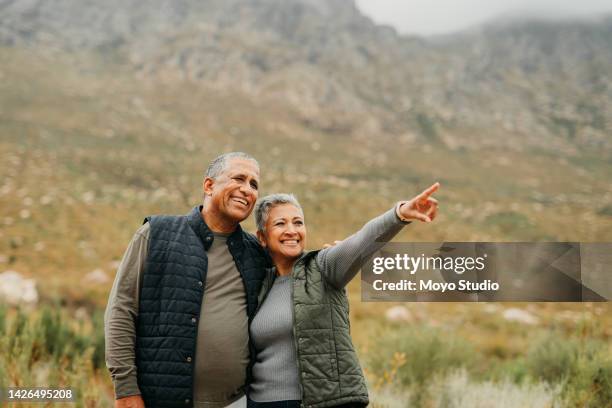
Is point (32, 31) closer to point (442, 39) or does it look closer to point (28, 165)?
point (28, 165)

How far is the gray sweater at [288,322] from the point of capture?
8.03 ft

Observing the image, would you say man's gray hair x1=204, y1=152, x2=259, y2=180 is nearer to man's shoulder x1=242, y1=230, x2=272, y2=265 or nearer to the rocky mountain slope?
man's shoulder x1=242, y1=230, x2=272, y2=265

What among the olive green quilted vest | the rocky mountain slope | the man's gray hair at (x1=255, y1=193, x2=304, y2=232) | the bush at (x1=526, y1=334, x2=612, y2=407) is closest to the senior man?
the man's gray hair at (x1=255, y1=193, x2=304, y2=232)

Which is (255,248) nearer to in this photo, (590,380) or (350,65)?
(590,380)

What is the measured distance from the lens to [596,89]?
102062 mm

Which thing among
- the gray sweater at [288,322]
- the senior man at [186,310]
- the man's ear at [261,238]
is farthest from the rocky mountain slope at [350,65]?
the gray sweater at [288,322]

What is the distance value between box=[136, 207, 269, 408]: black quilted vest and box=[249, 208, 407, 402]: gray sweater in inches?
13.6

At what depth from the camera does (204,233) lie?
8.79ft

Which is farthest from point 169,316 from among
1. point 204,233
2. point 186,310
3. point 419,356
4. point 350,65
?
point 350,65

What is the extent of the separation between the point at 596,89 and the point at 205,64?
79.0m

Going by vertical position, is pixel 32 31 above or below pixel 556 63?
below

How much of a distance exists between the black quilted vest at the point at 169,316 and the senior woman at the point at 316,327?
35 centimetres

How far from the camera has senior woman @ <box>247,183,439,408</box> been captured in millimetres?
2406

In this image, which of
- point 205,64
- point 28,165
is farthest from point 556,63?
point 28,165
